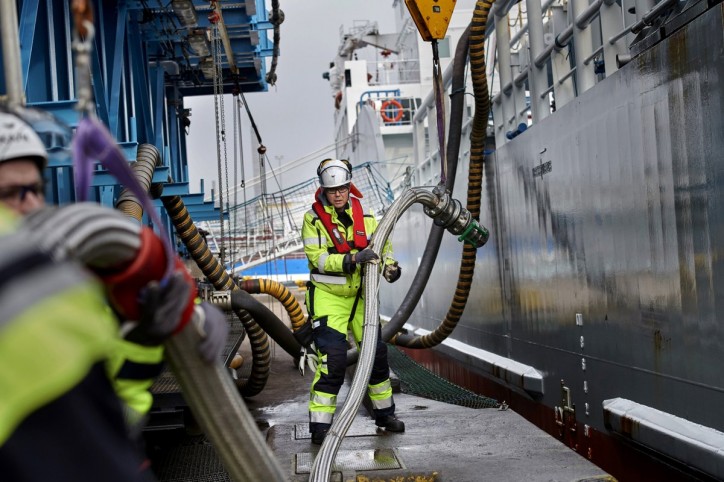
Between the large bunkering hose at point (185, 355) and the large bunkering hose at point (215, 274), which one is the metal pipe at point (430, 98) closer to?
the large bunkering hose at point (215, 274)

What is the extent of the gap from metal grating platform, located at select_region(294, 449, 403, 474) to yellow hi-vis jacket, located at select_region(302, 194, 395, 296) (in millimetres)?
1131

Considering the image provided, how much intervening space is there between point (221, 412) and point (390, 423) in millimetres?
4146

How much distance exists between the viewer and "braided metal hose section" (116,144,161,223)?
16.8 feet

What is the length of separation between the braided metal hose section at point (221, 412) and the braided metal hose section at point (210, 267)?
17.6ft

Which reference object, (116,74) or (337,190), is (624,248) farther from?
(116,74)

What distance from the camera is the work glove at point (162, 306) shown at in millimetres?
1356

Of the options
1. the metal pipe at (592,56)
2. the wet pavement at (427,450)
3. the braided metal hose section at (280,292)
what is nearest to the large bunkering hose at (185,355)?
the wet pavement at (427,450)

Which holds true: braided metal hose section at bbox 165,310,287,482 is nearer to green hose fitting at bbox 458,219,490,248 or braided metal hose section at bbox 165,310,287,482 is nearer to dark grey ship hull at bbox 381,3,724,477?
dark grey ship hull at bbox 381,3,724,477

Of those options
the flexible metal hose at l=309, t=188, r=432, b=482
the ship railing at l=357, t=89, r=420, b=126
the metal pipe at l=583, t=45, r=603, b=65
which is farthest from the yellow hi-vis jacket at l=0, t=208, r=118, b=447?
the ship railing at l=357, t=89, r=420, b=126

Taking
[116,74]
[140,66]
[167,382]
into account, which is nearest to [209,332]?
[167,382]

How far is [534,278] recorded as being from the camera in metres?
7.45

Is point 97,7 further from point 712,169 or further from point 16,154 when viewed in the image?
point 16,154

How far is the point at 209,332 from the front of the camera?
5.06 ft

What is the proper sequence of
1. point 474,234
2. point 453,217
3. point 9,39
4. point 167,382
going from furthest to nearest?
point 474,234 → point 453,217 → point 167,382 → point 9,39
